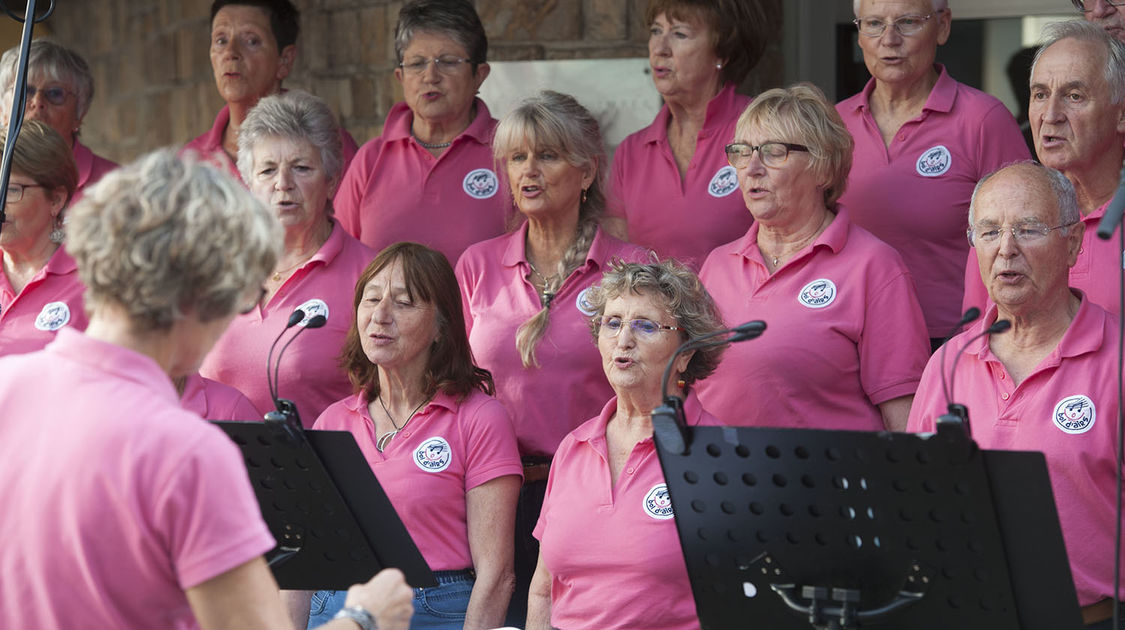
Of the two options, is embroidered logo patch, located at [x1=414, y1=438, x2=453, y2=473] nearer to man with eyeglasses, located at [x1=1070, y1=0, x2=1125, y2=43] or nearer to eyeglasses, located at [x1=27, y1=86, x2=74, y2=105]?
man with eyeglasses, located at [x1=1070, y1=0, x2=1125, y2=43]

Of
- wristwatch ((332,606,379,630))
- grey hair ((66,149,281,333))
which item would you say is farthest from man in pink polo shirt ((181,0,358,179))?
grey hair ((66,149,281,333))

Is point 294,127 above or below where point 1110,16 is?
below

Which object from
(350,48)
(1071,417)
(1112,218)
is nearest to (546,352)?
(1071,417)

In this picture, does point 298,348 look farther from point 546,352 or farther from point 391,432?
point 546,352

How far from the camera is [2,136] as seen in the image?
425cm

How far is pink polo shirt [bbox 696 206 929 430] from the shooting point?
3482mm

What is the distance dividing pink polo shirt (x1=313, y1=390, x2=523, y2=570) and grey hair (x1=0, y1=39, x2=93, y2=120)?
2.11 meters

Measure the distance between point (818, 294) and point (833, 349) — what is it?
16 centimetres

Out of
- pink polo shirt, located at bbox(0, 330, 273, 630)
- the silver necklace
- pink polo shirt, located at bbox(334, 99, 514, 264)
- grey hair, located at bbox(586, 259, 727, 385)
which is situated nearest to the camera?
pink polo shirt, located at bbox(0, 330, 273, 630)

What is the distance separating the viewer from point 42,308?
4.12 meters

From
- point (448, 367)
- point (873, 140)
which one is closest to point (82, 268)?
point (448, 367)

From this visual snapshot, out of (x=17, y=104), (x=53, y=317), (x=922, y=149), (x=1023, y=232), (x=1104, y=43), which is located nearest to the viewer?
(x=17, y=104)

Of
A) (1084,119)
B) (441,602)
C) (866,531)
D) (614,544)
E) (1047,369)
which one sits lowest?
(441,602)

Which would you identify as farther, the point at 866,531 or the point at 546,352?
the point at 546,352
